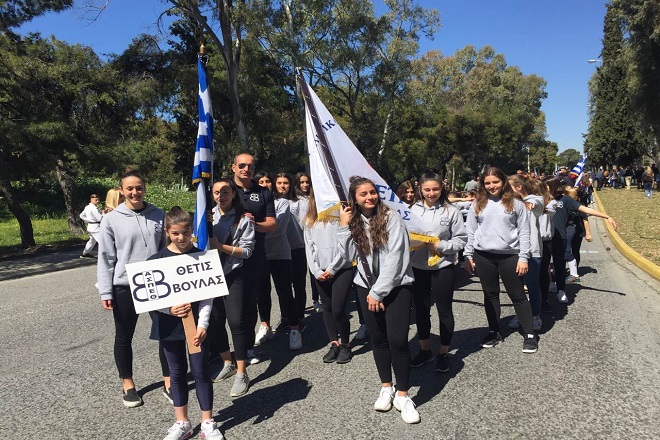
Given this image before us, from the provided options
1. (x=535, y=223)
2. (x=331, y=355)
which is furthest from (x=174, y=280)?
(x=535, y=223)

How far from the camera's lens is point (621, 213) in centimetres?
1728

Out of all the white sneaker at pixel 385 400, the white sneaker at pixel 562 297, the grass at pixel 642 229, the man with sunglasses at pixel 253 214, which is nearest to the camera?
the white sneaker at pixel 385 400

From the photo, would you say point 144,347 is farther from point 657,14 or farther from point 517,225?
point 657,14

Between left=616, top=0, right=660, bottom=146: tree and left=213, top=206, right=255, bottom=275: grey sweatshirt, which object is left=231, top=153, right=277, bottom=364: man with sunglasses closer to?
left=213, top=206, right=255, bottom=275: grey sweatshirt

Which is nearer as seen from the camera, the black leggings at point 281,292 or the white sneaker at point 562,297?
the black leggings at point 281,292

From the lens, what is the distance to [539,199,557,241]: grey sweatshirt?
5.71m

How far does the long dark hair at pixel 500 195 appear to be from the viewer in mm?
4496

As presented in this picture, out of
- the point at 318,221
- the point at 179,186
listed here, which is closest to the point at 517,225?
the point at 318,221

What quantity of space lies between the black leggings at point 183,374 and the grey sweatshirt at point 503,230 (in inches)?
112

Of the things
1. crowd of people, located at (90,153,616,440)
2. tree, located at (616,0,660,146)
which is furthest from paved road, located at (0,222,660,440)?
tree, located at (616,0,660,146)

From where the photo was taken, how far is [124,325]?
3729mm

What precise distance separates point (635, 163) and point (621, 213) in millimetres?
36189

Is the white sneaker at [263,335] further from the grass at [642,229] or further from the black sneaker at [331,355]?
the grass at [642,229]

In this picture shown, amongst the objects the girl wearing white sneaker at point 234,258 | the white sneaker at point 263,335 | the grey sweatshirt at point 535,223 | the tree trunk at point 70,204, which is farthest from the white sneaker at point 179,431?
the tree trunk at point 70,204
